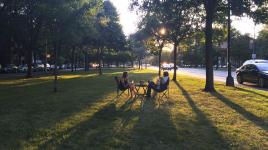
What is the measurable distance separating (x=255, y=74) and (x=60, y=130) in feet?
68.8

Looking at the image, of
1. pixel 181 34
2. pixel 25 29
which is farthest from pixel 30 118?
→ pixel 25 29

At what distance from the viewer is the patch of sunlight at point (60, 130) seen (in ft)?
26.0

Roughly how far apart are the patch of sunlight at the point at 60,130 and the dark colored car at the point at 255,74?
16263 millimetres

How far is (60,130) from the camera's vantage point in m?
9.13

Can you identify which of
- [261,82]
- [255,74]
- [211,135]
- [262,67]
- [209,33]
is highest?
[209,33]

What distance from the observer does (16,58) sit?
3521 inches

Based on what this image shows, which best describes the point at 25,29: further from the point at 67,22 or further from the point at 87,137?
the point at 87,137

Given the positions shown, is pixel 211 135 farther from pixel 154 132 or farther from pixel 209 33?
pixel 209 33

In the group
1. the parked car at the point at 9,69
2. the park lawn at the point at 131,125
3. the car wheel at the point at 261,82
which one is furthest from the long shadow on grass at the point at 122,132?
the parked car at the point at 9,69

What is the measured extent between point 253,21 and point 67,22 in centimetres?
932

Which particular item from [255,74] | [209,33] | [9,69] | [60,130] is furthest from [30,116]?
[9,69]

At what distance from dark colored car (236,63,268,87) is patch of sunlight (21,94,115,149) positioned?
640 inches

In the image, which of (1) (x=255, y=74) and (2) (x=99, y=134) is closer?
(2) (x=99, y=134)

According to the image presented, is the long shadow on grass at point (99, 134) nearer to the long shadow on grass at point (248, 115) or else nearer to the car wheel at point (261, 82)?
the long shadow on grass at point (248, 115)
